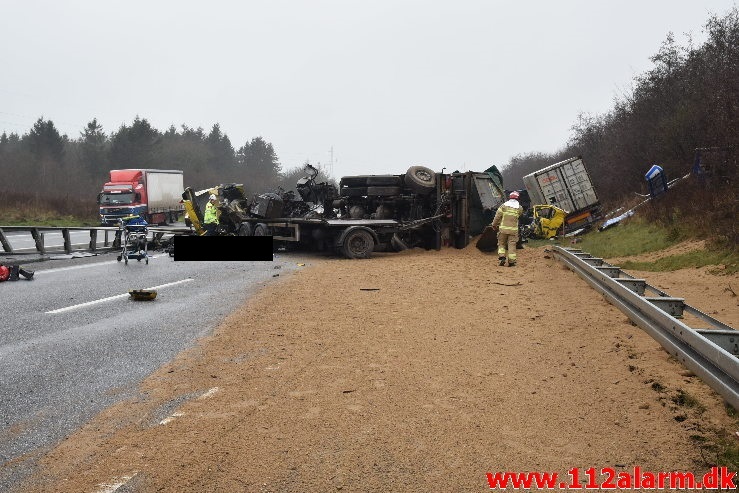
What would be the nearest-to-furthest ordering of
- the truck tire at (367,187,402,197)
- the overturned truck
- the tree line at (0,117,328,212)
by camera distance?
the overturned truck, the truck tire at (367,187,402,197), the tree line at (0,117,328,212)

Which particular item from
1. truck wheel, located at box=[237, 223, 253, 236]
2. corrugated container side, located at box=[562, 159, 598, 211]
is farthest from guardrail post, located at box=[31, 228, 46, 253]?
corrugated container side, located at box=[562, 159, 598, 211]

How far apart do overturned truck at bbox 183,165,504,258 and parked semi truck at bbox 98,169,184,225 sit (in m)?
16.5

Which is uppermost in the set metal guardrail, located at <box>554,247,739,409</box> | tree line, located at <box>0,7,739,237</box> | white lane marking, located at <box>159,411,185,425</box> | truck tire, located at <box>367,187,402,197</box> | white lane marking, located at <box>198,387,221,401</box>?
tree line, located at <box>0,7,739,237</box>

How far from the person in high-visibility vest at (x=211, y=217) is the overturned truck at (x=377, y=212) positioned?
0.53m

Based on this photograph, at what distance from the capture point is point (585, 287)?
9461 millimetres

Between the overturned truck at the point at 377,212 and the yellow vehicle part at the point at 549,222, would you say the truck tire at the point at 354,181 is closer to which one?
the overturned truck at the point at 377,212

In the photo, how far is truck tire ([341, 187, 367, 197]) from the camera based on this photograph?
17.4 meters

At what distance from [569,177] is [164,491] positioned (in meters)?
23.5

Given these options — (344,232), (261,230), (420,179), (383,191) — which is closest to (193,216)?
(261,230)

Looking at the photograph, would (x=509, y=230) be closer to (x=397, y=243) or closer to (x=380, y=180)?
(x=397, y=243)

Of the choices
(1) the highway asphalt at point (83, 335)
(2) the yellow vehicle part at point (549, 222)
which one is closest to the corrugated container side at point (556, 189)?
(2) the yellow vehicle part at point (549, 222)

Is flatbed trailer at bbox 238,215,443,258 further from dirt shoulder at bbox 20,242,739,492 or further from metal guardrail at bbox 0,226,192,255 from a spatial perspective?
dirt shoulder at bbox 20,242,739,492

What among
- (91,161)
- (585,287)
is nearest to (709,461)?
(585,287)

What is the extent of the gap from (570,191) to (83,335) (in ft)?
69.3
